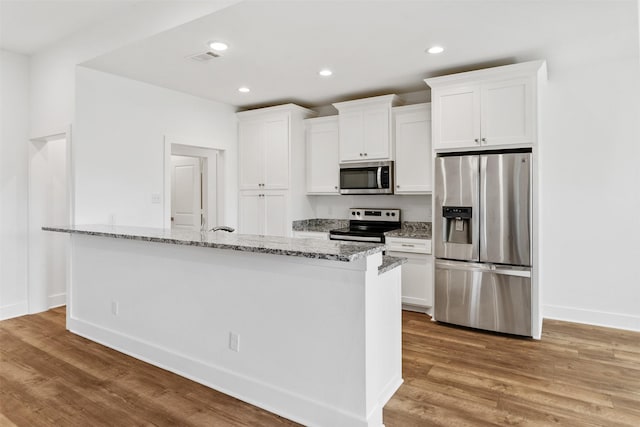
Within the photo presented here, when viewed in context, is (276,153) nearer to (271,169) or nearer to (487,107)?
(271,169)

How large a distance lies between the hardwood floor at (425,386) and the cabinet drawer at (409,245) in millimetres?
899

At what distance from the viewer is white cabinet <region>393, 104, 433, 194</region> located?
421 cm

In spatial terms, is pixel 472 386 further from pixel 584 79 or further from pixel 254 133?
pixel 254 133

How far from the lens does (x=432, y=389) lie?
250 centimetres

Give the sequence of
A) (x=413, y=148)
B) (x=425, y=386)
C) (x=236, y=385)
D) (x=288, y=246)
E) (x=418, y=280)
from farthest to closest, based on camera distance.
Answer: (x=413, y=148)
(x=418, y=280)
(x=425, y=386)
(x=236, y=385)
(x=288, y=246)

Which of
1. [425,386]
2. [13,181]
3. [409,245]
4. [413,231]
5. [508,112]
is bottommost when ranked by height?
[425,386]

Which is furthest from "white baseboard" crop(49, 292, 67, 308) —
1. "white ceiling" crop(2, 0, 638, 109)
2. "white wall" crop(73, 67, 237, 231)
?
"white ceiling" crop(2, 0, 638, 109)

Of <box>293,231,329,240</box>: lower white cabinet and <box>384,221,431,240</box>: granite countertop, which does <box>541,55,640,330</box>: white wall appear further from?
<box>293,231,329,240</box>: lower white cabinet

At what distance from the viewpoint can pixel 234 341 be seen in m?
2.46

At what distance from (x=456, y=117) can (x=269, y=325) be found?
2721 millimetres

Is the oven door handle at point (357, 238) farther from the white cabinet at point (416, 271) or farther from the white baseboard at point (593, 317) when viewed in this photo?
the white baseboard at point (593, 317)

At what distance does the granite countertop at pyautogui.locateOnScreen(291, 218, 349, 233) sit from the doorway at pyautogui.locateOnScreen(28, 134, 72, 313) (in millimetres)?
Answer: 2603

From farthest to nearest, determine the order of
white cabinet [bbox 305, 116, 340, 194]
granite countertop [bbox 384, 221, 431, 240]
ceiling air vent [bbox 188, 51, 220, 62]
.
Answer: white cabinet [bbox 305, 116, 340, 194] → granite countertop [bbox 384, 221, 431, 240] → ceiling air vent [bbox 188, 51, 220, 62]

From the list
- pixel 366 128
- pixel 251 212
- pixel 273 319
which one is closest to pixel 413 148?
pixel 366 128
